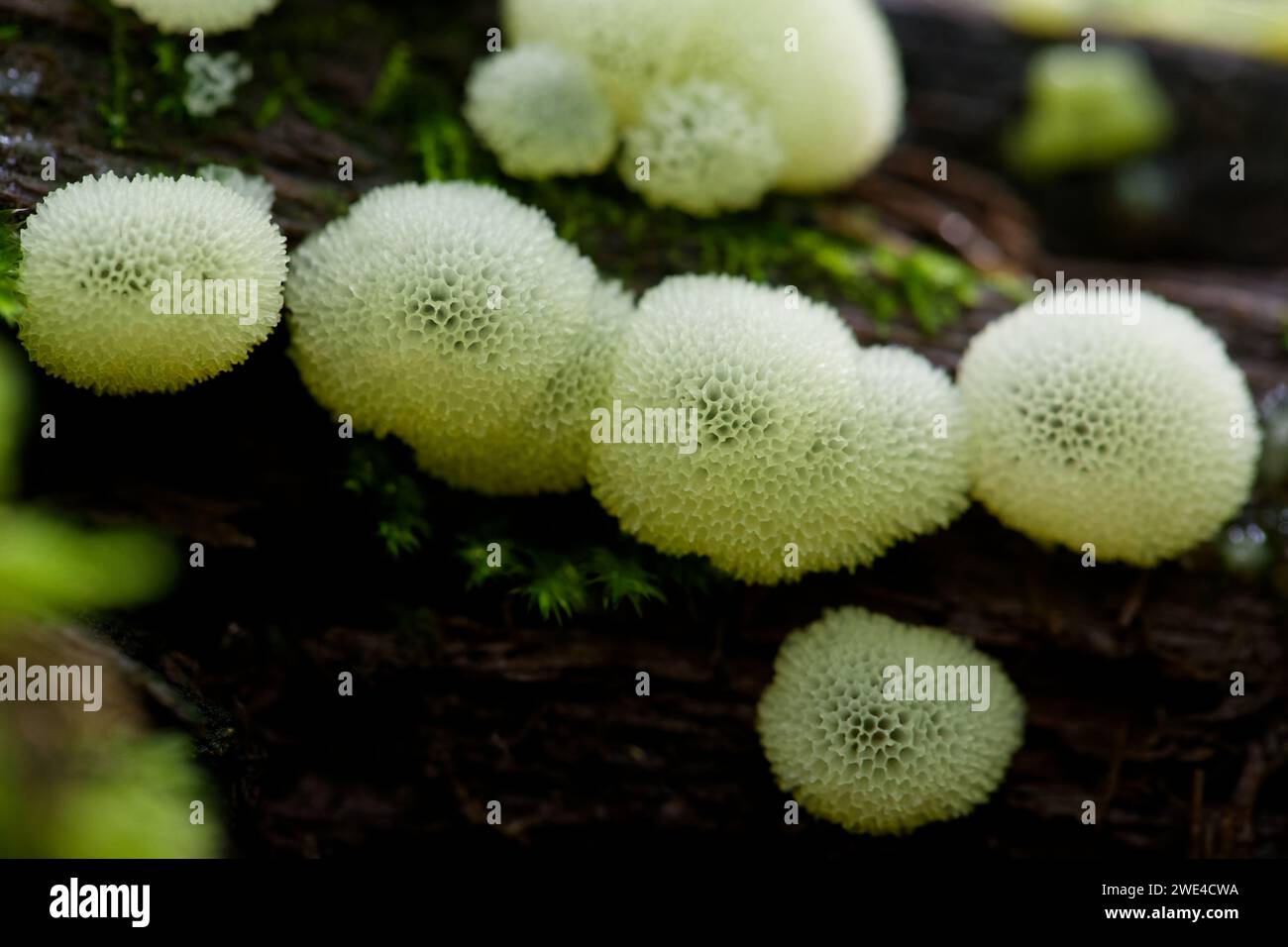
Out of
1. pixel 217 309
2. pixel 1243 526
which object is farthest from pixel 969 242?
pixel 217 309

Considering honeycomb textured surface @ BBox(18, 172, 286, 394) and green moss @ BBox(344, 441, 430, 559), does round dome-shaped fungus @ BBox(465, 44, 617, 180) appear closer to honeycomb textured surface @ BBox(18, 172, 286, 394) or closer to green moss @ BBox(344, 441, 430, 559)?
honeycomb textured surface @ BBox(18, 172, 286, 394)

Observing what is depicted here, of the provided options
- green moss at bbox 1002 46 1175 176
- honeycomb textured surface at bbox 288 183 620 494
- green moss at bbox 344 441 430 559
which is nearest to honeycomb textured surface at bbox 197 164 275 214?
honeycomb textured surface at bbox 288 183 620 494

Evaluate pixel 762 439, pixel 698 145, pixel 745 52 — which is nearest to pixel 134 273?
pixel 762 439

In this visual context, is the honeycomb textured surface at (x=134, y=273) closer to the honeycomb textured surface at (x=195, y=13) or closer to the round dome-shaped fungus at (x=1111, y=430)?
the honeycomb textured surface at (x=195, y=13)

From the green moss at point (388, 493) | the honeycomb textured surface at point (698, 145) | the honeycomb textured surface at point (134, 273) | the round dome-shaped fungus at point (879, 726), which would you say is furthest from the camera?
A: the honeycomb textured surface at point (698, 145)

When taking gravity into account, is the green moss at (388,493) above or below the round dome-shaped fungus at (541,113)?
below

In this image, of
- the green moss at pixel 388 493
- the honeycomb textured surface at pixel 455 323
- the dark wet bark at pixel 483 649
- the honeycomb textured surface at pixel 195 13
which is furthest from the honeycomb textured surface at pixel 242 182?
the green moss at pixel 388 493

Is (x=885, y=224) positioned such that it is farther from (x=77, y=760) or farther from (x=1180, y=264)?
(x=77, y=760)

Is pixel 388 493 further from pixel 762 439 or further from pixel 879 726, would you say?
pixel 879 726
